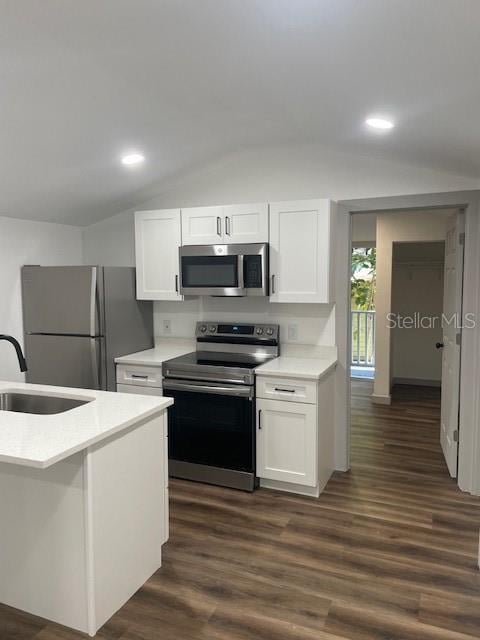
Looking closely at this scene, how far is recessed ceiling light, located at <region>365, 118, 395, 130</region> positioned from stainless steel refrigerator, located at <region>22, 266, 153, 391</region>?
6.93 feet

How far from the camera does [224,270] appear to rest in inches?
142

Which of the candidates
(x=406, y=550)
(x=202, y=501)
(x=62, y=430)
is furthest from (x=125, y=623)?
(x=406, y=550)

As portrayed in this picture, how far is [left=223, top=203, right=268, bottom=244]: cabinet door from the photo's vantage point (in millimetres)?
3543

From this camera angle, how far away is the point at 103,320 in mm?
3645

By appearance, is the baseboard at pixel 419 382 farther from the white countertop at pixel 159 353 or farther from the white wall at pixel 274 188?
the white countertop at pixel 159 353

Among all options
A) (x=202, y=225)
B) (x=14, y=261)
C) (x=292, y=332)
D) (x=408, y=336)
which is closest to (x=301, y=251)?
(x=292, y=332)

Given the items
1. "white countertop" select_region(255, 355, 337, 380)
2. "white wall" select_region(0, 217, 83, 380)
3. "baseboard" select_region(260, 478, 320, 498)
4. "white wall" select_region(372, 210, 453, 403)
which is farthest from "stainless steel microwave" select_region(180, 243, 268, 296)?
"white wall" select_region(372, 210, 453, 403)

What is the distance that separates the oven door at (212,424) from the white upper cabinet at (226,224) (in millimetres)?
1102

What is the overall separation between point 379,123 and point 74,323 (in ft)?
8.24

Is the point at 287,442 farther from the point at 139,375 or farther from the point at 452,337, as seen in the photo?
the point at 452,337

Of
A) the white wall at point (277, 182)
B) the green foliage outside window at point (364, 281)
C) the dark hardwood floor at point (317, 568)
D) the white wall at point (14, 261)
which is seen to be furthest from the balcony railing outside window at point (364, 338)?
the white wall at point (14, 261)

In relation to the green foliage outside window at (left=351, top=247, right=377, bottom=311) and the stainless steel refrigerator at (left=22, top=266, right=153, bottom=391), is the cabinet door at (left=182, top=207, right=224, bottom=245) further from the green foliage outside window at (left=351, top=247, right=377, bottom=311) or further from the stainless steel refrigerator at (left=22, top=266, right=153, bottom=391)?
the green foliage outside window at (left=351, top=247, right=377, bottom=311)

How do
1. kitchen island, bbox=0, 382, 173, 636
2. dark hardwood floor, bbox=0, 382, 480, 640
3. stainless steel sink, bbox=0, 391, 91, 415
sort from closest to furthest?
1. kitchen island, bbox=0, 382, 173, 636
2. dark hardwood floor, bbox=0, 382, 480, 640
3. stainless steel sink, bbox=0, 391, 91, 415

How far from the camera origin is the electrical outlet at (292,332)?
3838mm
